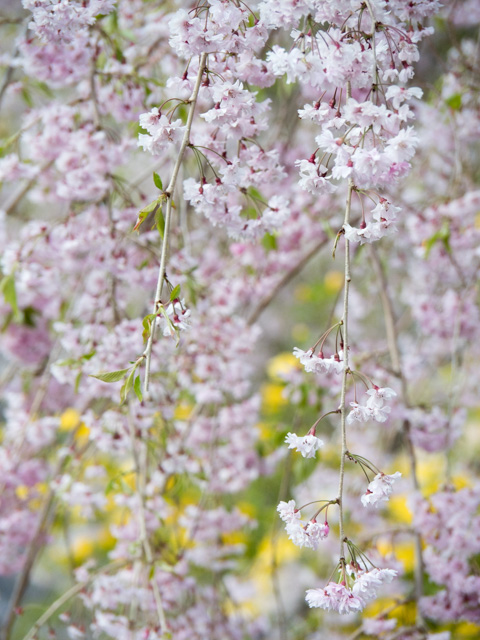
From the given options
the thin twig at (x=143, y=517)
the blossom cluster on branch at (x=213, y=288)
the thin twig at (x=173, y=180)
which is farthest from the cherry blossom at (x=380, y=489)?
the thin twig at (x=143, y=517)

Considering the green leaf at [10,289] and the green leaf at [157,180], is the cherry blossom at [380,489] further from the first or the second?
the green leaf at [10,289]

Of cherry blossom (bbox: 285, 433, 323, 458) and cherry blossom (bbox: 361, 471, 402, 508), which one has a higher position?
cherry blossom (bbox: 285, 433, 323, 458)

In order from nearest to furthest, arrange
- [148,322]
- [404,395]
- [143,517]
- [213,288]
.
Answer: [148,322] < [143,517] < [404,395] < [213,288]

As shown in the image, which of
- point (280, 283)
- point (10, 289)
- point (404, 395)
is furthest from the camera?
point (280, 283)

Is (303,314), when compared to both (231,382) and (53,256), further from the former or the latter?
(53,256)

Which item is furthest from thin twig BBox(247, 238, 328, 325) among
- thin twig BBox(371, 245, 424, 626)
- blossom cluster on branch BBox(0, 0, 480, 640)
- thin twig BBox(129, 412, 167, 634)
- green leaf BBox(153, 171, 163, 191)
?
green leaf BBox(153, 171, 163, 191)

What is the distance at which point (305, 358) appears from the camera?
0.82 m

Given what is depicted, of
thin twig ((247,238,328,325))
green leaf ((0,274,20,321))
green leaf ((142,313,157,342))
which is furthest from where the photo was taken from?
thin twig ((247,238,328,325))

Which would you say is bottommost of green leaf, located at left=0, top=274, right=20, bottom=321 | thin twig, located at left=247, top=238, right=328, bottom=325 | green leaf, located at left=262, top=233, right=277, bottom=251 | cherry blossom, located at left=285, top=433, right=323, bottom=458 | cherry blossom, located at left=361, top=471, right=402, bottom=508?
cherry blossom, located at left=361, top=471, right=402, bottom=508

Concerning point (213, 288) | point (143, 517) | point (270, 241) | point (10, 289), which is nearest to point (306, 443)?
point (143, 517)

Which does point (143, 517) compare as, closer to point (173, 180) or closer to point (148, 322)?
point (148, 322)

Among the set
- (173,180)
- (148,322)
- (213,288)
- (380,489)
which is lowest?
(380,489)

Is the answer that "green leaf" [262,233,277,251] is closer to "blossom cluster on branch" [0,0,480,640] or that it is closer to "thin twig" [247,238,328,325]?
"blossom cluster on branch" [0,0,480,640]

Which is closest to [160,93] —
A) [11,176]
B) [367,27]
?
[11,176]
